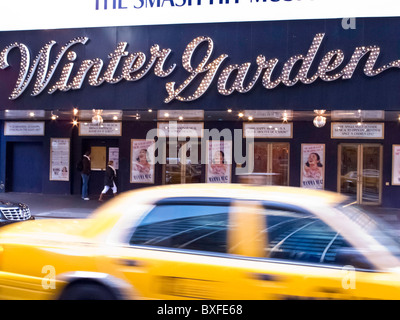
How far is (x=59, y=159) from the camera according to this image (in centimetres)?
1867

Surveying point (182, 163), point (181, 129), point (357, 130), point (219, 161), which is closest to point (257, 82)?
point (219, 161)

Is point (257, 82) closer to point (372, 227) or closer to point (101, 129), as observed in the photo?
point (101, 129)

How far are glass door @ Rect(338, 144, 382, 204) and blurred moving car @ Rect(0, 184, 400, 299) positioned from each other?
43.1ft

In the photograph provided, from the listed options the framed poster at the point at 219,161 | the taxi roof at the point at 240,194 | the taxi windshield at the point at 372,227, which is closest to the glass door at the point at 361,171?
the framed poster at the point at 219,161

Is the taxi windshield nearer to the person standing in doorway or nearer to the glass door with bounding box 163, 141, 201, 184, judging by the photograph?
the glass door with bounding box 163, 141, 201, 184

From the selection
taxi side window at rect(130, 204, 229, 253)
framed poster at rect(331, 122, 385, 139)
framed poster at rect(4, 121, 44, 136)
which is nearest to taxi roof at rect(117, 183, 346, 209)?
taxi side window at rect(130, 204, 229, 253)

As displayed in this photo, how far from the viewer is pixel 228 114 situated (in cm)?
1502

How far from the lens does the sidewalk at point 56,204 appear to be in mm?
13609

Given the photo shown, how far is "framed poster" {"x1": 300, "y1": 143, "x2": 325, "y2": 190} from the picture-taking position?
16.8 metres

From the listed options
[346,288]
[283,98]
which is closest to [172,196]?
[346,288]

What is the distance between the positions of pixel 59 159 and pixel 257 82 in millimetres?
9638

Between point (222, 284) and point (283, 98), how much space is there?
31.8ft
